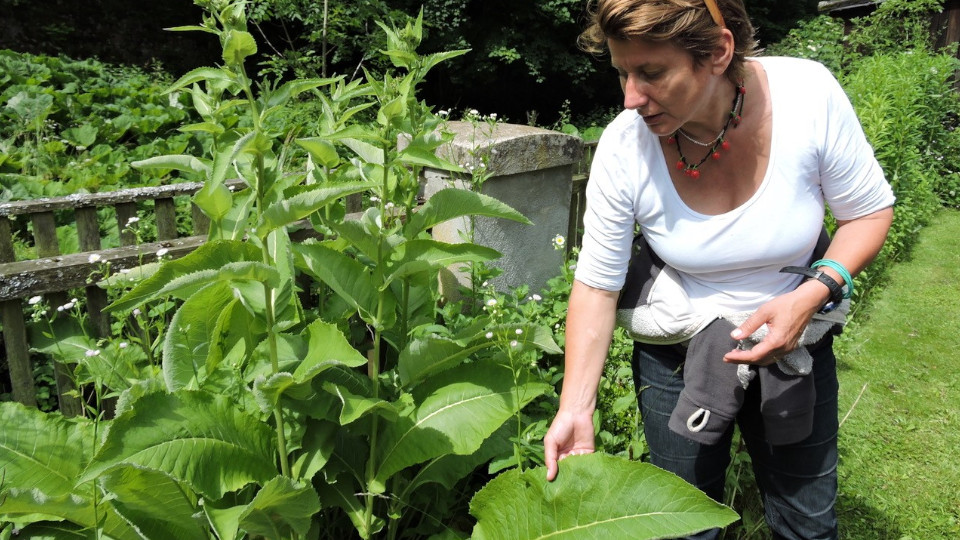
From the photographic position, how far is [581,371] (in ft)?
6.48

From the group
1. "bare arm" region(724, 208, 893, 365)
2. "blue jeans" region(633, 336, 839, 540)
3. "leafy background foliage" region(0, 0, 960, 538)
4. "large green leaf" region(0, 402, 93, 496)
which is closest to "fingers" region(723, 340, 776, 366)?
"bare arm" region(724, 208, 893, 365)

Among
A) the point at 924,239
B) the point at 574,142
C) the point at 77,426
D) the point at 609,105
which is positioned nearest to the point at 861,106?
the point at 924,239

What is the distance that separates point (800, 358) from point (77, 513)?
1966 mm

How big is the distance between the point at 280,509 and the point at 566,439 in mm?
789

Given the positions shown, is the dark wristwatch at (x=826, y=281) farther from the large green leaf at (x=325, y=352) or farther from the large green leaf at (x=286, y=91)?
the large green leaf at (x=286, y=91)

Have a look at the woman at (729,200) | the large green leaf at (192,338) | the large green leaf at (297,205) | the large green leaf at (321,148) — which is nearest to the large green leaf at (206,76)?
the large green leaf at (321,148)

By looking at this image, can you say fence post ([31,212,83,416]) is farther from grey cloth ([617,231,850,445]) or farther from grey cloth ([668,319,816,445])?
grey cloth ([668,319,816,445])

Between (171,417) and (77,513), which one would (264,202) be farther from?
(77,513)

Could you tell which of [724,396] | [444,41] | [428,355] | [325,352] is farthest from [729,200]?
[444,41]

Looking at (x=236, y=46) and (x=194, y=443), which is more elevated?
(x=236, y=46)

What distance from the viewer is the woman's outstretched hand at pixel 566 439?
6.38 feet

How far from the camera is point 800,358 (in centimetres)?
186

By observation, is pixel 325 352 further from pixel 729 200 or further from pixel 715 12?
pixel 715 12

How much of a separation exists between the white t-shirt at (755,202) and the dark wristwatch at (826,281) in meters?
0.05
